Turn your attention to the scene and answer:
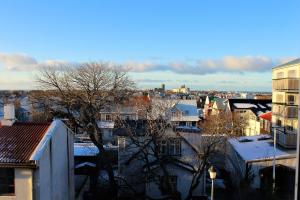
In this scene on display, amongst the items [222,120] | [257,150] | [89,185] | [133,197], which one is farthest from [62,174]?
[222,120]

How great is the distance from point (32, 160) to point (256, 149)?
70.7 ft

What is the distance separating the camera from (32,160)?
14.4m

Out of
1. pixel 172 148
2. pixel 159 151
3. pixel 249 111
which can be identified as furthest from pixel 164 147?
pixel 249 111

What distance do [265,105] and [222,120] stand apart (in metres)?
18.1

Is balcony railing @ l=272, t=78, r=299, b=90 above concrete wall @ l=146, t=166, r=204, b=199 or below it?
above

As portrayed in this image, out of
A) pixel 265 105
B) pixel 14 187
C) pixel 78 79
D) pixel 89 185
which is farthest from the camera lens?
pixel 265 105

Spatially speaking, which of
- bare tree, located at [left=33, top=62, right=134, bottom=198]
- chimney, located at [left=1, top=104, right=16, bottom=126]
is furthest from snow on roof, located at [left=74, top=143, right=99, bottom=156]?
chimney, located at [left=1, top=104, right=16, bottom=126]

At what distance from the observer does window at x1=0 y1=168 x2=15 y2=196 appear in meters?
14.9

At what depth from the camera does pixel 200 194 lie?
26375 millimetres

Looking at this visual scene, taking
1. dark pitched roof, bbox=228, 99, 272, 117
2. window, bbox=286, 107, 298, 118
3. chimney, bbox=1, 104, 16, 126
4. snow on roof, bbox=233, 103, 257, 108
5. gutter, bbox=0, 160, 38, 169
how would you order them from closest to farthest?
gutter, bbox=0, 160, 38, 169, chimney, bbox=1, 104, 16, 126, window, bbox=286, 107, 298, 118, dark pitched roof, bbox=228, 99, 272, 117, snow on roof, bbox=233, 103, 257, 108

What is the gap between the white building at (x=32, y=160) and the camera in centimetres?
1474

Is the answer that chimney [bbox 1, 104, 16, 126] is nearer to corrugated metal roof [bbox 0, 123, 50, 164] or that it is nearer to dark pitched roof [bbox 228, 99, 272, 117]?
corrugated metal roof [bbox 0, 123, 50, 164]

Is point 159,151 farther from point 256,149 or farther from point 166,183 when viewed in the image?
point 256,149

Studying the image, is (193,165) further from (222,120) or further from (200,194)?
(222,120)
